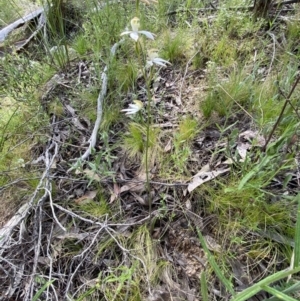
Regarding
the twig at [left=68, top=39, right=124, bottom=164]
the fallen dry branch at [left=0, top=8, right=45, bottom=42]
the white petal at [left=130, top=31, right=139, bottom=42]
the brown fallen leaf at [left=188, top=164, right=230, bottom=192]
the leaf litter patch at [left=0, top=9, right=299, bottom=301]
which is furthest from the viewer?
the fallen dry branch at [left=0, top=8, right=45, bottom=42]

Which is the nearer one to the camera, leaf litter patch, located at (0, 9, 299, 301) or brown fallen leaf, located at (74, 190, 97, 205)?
leaf litter patch, located at (0, 9, 299, 301)

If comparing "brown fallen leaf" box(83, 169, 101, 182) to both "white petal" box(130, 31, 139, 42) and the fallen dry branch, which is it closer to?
"white petal" box(130, 31, 139, 42)

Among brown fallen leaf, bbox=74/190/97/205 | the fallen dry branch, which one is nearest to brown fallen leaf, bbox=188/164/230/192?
brown fallen leaf, bbox=74/190/97/205

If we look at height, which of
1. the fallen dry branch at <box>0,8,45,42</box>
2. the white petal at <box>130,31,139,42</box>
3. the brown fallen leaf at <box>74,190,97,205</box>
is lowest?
the brown fallen leaf at <box>74,190,97,205</box>

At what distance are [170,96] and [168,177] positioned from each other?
0.51m

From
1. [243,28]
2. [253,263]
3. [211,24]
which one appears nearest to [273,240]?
[253,263]

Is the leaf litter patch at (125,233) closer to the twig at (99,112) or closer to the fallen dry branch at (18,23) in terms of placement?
the twig at (99,112)

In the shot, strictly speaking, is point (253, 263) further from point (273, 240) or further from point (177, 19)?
point (177, 19)

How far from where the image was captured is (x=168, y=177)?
1.22m

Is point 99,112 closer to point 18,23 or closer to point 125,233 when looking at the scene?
point 125,233

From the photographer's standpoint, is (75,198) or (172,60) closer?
(75,198)

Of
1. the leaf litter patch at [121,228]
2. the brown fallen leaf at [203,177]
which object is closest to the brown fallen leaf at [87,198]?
the leaf litter patch at [121,228]

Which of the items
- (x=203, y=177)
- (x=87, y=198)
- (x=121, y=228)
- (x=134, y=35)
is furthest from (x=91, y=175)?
(x=134, y=35)

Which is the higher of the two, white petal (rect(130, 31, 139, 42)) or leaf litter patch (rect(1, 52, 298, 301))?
white petal (rect(130, 31, 139, 42))
